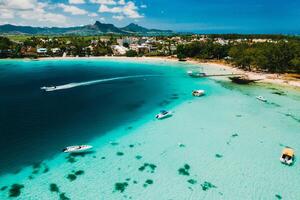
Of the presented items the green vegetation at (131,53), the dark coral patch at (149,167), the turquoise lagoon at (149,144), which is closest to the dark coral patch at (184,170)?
the turquoise lagoon at (149,144)

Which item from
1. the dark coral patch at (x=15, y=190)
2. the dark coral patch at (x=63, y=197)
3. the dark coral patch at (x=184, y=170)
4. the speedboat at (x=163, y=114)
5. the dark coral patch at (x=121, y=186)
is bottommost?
the dark coral patch at (x=184, y=170)

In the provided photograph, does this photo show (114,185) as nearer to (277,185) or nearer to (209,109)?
(277,185)

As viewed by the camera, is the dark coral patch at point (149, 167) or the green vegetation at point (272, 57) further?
the green vegetation at point (272, 57)

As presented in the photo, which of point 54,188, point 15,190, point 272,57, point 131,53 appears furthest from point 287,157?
point 131,53

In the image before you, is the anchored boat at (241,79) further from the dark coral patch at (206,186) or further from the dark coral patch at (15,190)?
the dark coral patch at (15,190)

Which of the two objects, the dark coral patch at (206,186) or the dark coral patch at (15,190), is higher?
the dark coral patch at (15,190)

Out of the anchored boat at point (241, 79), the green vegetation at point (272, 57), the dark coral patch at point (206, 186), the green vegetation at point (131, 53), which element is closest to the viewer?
the dark coral patch at point (206, 186)

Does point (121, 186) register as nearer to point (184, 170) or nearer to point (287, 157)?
point (184, 170)

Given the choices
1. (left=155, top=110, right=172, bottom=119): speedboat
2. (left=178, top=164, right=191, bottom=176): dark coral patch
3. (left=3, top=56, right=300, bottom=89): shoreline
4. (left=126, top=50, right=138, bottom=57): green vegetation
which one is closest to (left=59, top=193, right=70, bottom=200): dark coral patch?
(left=178, top=164, right=191, bottom=176): dark coral patch
